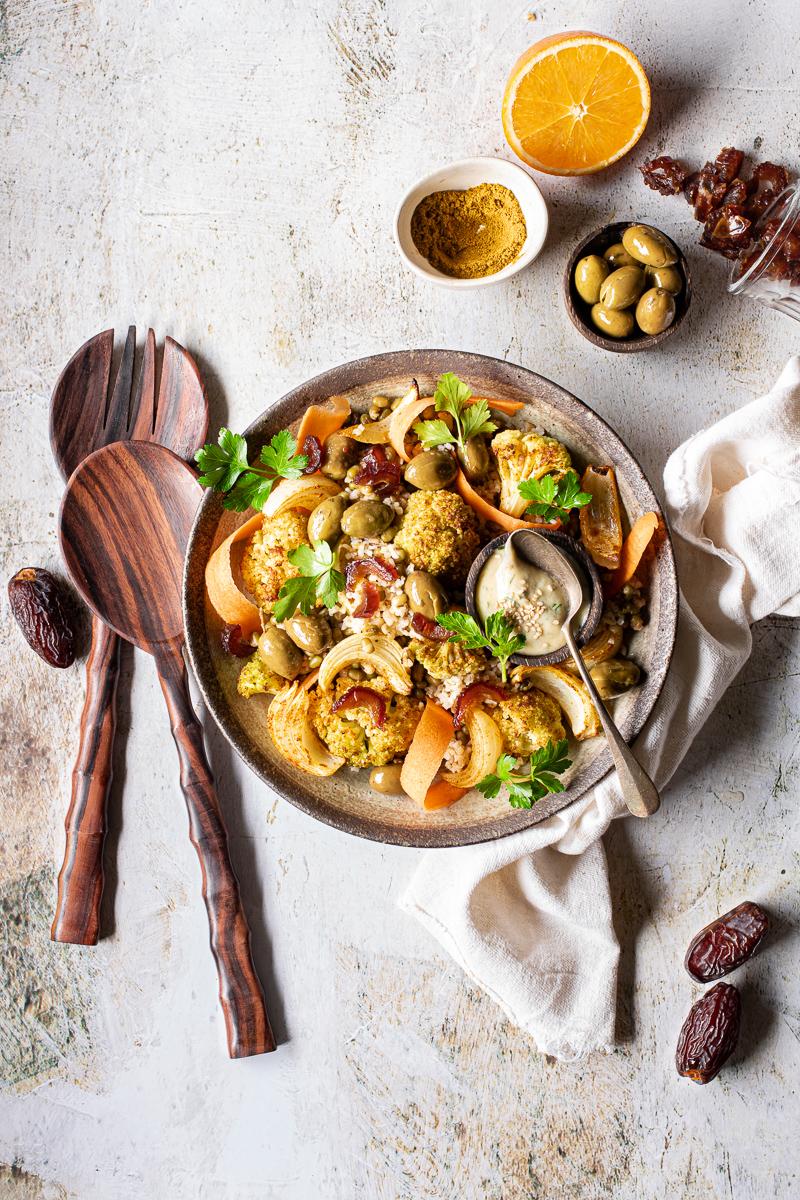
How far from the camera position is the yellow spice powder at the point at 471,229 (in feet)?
9.37

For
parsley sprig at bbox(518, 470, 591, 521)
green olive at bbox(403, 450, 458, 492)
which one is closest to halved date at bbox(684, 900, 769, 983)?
parsley sprig at bbox(518, 470, 591, 521)

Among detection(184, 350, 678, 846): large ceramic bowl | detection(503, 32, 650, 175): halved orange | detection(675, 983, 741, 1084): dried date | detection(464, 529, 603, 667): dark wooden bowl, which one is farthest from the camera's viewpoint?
detection(675, 983, 741, 1084): dried date

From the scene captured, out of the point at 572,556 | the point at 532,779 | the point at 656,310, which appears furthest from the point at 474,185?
the point at 532,779

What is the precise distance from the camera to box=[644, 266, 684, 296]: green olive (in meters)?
2.69

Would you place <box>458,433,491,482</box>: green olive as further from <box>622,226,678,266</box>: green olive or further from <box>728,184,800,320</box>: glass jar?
<box>728,184,800,320</box>: glass jar

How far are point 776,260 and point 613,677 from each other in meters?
1.27

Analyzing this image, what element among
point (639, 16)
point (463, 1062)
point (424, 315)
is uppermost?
point (639, 16)

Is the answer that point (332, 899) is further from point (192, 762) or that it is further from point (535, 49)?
point (535, 49)

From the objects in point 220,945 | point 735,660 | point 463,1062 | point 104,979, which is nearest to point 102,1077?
point 104,979

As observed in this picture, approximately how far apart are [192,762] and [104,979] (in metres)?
0.88

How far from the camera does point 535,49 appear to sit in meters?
2.70

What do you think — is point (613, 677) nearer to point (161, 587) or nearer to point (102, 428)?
point (161, 587)

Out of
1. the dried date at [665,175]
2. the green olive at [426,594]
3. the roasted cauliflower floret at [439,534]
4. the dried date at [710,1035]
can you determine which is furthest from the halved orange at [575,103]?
the dried date at [710,1035]

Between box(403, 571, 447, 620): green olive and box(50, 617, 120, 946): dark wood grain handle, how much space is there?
46.3 inches
